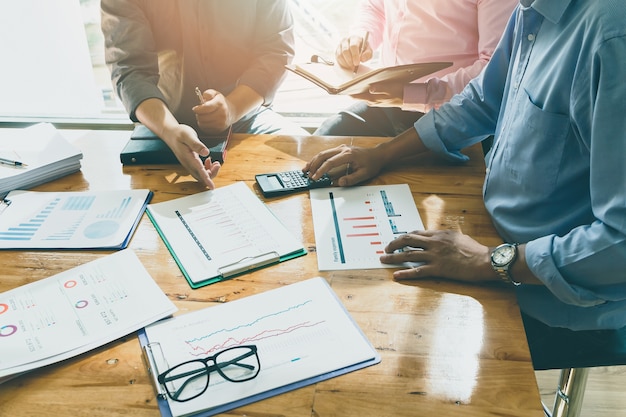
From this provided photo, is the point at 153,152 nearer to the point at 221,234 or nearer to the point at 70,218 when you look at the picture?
the point at 70,218

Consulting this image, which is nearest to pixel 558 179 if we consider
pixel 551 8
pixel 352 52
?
pixel 551 8

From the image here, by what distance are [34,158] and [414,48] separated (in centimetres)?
114

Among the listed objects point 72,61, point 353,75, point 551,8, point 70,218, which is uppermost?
point 551,8

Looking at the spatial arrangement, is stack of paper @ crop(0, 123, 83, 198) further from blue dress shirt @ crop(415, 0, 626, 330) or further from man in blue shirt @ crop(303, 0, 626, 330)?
blue dress shirt @ crop(415, 0, 626, 330)

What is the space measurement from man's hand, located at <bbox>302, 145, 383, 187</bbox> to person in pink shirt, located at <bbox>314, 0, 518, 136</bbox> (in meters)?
0.22

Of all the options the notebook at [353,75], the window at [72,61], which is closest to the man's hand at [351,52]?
the notebook at [353,75]

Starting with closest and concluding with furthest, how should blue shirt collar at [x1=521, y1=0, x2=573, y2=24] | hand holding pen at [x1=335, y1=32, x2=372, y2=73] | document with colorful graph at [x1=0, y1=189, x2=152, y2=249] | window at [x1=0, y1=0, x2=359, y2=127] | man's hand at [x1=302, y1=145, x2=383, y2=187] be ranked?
blue shirt collar at [x1=521, y1=0, x2=573, y2=24]
document with colorful graph at [x1=0, y1=189, x2=152, y2=249]
man's hand at [x1=302, y1=145, x2=383, y2=187]
hand holding pen at [x1=335, y1=32, x2=372, y2=73]
window at [x1=0, y1=0, x2=359, y2=127]

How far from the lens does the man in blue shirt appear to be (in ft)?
2.59

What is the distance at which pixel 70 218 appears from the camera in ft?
3.66

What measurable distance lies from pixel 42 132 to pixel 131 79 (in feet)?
0.90

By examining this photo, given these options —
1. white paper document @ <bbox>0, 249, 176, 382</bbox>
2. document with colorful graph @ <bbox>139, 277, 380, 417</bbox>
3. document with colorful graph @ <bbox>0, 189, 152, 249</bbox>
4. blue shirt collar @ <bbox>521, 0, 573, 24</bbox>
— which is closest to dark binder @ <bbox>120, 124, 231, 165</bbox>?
document with colorful graph @ <bbox>0, 189, 152, 249</bbox>

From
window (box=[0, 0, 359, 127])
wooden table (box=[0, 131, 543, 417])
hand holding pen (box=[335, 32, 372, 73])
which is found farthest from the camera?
window (box=[0, 0, 359, 127])

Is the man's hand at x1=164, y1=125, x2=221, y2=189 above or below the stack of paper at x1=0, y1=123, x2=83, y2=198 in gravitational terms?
above

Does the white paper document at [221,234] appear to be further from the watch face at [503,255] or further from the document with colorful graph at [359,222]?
the watch face at [503,255]
